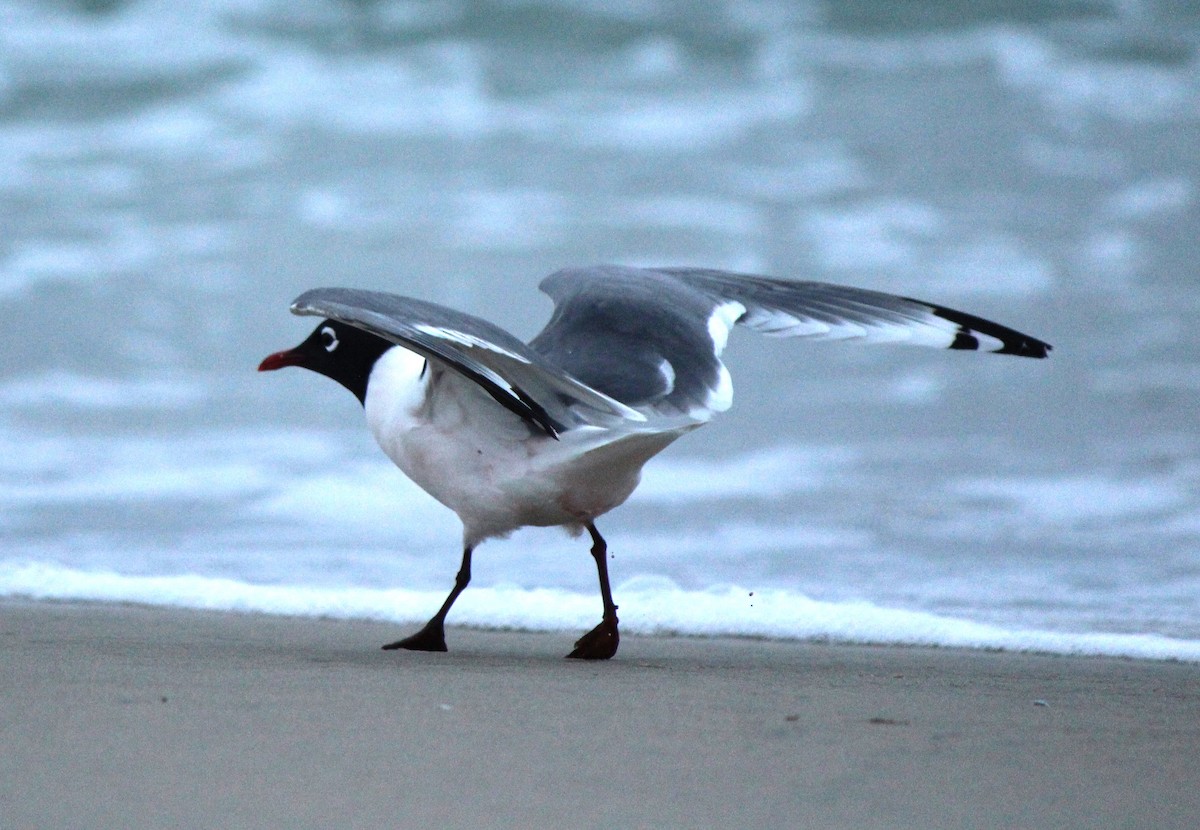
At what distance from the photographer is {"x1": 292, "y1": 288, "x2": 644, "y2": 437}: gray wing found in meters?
2.96

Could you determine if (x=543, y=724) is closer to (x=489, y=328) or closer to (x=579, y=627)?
(x=489, y=328)

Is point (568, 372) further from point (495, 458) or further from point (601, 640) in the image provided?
point (601, 640)

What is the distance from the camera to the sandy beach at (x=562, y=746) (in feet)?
5.90

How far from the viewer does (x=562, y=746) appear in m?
2.14

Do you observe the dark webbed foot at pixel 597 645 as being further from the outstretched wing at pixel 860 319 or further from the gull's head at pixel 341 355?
the outstretched wing at pixel 860 319

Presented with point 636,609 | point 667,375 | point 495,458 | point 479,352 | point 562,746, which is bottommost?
point 562,746

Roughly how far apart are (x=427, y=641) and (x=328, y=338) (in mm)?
904

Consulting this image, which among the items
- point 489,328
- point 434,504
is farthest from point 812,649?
point 434,504

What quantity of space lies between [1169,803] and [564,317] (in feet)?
7.62

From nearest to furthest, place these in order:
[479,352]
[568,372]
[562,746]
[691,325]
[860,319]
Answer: [562,746] → [479,352] → [568,372] → [691,325] → [860,319]

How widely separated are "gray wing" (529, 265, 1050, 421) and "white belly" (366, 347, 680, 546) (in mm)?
197

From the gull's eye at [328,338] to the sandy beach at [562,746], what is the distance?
1084mm

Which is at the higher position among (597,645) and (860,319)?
(860,319)

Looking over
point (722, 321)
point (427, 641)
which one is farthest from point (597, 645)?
point (722, 321)
